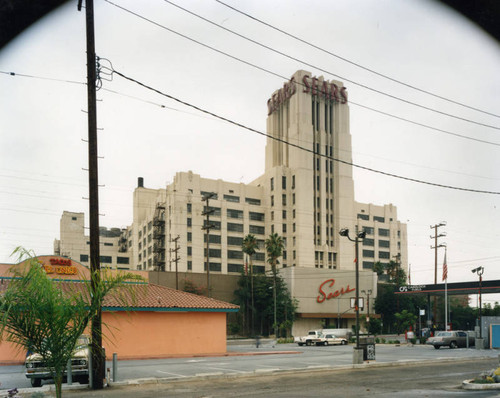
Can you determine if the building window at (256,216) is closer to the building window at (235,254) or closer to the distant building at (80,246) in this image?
the building window at (235,254)

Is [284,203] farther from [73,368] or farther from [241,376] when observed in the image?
[73,368]

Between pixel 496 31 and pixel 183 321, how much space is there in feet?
107

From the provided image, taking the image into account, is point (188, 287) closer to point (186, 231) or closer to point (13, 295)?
point (186, 231)

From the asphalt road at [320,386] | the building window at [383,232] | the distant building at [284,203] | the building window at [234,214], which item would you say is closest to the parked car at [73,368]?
the asphalt road at [320,386]

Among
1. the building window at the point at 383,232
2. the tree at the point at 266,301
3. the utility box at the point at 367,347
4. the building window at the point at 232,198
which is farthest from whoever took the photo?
the building window at the point at 383,232

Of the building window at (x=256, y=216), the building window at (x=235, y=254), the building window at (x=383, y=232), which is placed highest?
the building window at (x=256, y=216)

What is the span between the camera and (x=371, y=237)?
129m

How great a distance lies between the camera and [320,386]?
700 inches

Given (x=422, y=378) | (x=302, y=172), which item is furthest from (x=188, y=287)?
(x=422, y=378)

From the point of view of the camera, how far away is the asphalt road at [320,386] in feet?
51.5

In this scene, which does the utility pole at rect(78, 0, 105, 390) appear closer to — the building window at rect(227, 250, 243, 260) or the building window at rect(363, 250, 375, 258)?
→ the building window at rect(227, 250, 243, 260)

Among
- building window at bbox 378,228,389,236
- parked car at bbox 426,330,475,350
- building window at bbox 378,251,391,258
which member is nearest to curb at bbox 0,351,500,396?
parked car at bbox 426,330,475,350

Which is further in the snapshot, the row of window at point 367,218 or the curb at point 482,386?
the row of window at point 367,218

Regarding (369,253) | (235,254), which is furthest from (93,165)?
(369,253)
